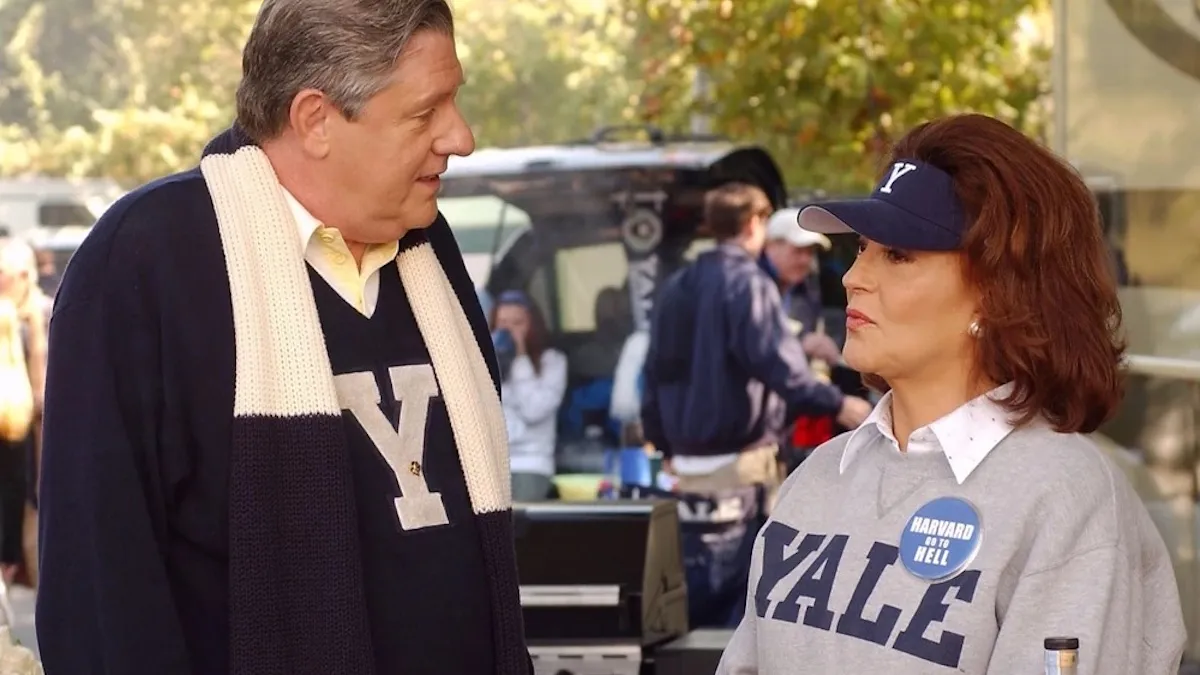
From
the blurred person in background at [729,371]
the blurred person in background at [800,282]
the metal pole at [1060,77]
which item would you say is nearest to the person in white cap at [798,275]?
the blurred person in background at [800,282]

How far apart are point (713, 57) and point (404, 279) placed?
8.37 meters

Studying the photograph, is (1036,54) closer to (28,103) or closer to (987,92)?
(987,92)

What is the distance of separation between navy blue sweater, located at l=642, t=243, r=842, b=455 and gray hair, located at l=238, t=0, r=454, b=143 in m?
4.23

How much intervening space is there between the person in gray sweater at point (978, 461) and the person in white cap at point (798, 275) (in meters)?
5.00

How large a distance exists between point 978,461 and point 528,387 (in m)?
5.49

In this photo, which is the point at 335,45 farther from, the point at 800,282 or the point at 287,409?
the point at 800,282

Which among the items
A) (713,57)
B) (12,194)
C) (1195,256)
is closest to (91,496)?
(1195,256)

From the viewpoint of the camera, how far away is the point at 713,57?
10.9 m

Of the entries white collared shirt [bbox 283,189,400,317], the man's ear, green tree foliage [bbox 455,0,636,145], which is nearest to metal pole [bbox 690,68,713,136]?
green tree foliage [bbox 455,0,636,145]

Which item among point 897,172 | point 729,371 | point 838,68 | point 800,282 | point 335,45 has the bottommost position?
point 729,371

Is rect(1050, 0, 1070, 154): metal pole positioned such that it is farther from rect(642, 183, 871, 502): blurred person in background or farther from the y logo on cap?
the y logo on cap

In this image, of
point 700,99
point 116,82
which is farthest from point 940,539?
point 700,99

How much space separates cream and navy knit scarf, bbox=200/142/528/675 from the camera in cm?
237

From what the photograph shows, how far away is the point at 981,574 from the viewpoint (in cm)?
216
